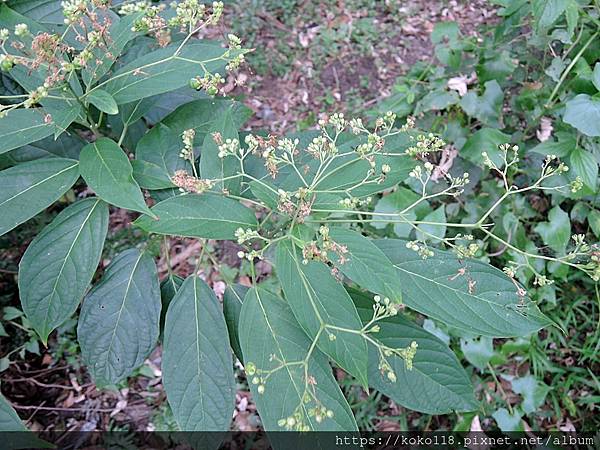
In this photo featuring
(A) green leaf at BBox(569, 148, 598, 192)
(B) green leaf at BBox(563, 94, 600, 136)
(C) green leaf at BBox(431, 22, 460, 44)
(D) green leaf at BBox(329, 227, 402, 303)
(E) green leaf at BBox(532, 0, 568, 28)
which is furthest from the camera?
(C) green leaf at BBox(431, 22, 460, 44)

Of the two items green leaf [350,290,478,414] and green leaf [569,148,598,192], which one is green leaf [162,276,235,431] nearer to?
green leaf [350,290,478,414]

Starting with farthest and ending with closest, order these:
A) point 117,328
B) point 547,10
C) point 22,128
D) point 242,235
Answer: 1. point 547,10
2. point 117,328
3. point 22,128
4. point 242,235

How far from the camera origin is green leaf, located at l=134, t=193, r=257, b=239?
1.21 meters

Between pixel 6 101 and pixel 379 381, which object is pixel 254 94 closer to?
pixel 6 101

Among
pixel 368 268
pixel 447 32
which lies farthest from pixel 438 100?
pixel 368 268

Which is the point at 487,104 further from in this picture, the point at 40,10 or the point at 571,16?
the point at 40,10

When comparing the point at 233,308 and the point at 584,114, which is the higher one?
the point at 233,308

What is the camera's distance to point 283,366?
47.4 inches

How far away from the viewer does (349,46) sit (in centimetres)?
384

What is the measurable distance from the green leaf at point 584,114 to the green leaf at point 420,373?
1.24 metres

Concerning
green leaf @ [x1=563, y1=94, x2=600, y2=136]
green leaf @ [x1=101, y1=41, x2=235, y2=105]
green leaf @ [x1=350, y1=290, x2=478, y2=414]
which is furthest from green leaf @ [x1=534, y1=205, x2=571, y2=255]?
green leaf @ [x1=101, y1=41, x2=235, y2=105]

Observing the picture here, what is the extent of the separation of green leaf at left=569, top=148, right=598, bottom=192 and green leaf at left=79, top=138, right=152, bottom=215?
1905mm

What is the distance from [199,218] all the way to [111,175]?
10.2 inches

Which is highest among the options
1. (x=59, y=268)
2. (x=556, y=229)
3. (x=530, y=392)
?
(x=59, y=268)
